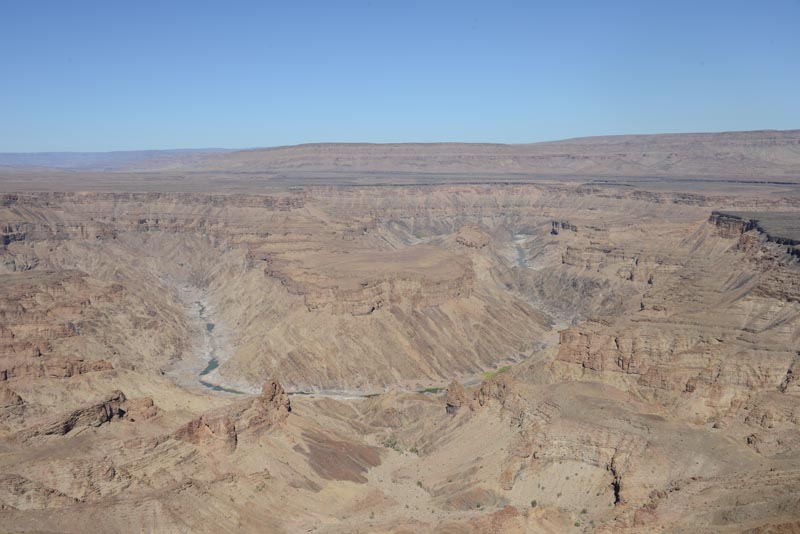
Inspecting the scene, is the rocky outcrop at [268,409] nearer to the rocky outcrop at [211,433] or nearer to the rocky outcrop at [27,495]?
the rocky outcrop at [211,433]

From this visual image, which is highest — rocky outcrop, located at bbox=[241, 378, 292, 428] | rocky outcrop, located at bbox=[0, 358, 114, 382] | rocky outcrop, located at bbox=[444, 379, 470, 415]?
rocky outcrop, located at bbox=[0, 358, 114, 382]

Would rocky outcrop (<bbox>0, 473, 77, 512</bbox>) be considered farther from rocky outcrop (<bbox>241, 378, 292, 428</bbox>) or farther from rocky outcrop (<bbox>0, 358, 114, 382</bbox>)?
rocky outcrop (<bbox>0, 358, 114, 382</bbox>)

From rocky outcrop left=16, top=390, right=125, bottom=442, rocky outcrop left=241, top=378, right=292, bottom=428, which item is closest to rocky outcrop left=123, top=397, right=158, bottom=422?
rocky outcrop left=16, top=390, right=125, bottom=442

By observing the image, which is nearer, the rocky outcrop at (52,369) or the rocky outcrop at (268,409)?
the rocky outcrop at (268,409)

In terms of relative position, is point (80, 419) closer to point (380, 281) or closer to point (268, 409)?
point (268, 409)

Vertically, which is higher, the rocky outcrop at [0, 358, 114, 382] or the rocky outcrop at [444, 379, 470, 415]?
the rocky outcrop at [0, 358, 114, 382]

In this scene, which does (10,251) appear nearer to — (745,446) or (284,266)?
(284,266)

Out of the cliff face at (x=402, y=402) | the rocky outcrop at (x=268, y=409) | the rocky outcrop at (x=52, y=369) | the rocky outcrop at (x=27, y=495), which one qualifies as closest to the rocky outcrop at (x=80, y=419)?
the cliff face at (x=402, y=402)

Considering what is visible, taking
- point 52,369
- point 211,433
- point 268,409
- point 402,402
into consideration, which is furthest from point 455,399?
point 52,369

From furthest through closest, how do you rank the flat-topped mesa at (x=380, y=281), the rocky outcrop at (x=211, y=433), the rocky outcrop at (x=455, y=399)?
the flat-topped mesa at (x=380, y=281), the rocky outcrop at (x=455, y=399), the rocky outcrop at (x=211, y=433)
